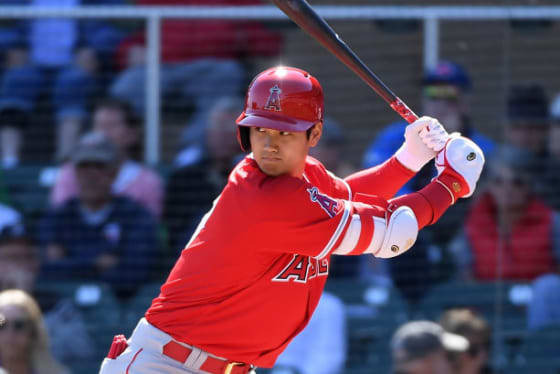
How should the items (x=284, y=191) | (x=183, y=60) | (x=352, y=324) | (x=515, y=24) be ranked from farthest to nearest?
(x=183, y=60), (x=515, y=24), (x=352, y=324), (x=284, y=191)

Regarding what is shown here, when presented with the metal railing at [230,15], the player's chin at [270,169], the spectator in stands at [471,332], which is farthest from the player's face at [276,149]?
the metal railing at [230,15]

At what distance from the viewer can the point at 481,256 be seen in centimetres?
527

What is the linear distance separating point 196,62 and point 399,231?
9.57 feet

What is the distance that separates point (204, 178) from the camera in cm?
546

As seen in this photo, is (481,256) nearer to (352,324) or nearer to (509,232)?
(509,232)

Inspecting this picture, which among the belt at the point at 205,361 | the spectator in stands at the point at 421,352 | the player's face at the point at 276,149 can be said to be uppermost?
the player's face at the point at 276,149

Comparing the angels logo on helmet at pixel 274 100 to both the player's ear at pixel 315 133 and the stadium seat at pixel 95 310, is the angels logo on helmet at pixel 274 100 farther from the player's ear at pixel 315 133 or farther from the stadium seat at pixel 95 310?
the stadium seat at pixel 95 310

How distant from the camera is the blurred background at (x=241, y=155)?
5141 millimetres

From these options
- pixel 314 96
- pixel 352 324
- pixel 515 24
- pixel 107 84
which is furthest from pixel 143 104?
pixel 314 96

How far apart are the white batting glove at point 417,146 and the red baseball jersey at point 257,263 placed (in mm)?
275

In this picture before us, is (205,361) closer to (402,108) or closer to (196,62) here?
(402,108)

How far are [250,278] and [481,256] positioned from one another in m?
2.36

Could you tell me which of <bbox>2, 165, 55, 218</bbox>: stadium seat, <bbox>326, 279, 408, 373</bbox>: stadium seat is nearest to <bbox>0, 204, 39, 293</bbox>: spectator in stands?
<bbox>2, 165, 55, 218</bbox>: stadium seat

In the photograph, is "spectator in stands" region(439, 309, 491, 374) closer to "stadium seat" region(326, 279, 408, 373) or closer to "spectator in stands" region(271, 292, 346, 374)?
"stadium seat" region(326, 279, 408, 373)
